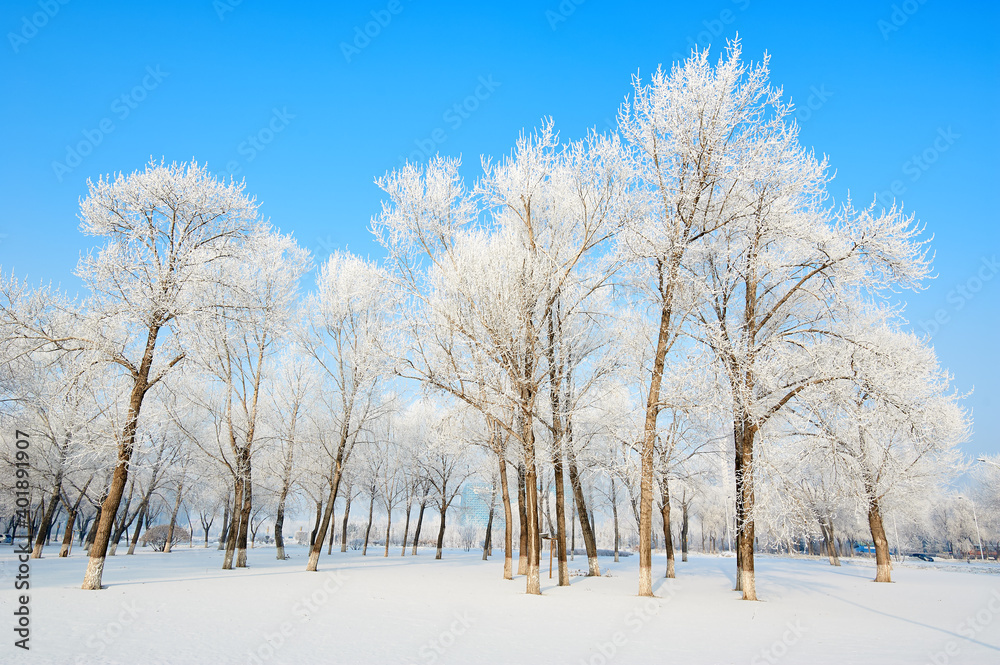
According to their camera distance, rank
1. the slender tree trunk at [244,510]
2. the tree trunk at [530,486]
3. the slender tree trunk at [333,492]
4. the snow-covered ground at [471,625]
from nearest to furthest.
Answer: the snow-covered ground at [471,625]
the tree trunk at [530,486]
the slender tree trunk at [333,492]
the slender tree trunk at [244,510]

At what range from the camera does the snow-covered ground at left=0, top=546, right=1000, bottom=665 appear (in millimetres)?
7637

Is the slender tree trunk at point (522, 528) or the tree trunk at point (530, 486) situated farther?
the slender tree trunk at point (522, 528)

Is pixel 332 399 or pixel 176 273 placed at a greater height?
pixel 176 273

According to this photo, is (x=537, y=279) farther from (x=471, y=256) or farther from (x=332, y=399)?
(x=332, y=399)

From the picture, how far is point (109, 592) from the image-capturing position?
13336 mm

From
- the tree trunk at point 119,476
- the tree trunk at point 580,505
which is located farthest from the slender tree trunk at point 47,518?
the tree trunk at point 580,505

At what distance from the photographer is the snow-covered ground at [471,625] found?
764 centimetres

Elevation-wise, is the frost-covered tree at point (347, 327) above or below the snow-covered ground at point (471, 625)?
above

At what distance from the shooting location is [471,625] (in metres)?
10.3

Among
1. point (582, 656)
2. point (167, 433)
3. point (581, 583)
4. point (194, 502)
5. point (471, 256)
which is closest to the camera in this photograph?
point (582, 656)

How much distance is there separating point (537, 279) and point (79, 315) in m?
13.0

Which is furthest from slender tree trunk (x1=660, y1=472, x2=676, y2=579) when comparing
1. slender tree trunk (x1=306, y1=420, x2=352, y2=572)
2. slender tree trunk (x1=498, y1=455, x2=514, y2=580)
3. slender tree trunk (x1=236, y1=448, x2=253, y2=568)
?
slender tree trunk (x1=236, y1=448, x2=253, y2=568)

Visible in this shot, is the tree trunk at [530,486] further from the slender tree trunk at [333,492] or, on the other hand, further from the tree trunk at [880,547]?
the tree trunk at [880,547]

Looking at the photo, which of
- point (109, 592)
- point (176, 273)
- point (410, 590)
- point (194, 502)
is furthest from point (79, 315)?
point (194, 502)
